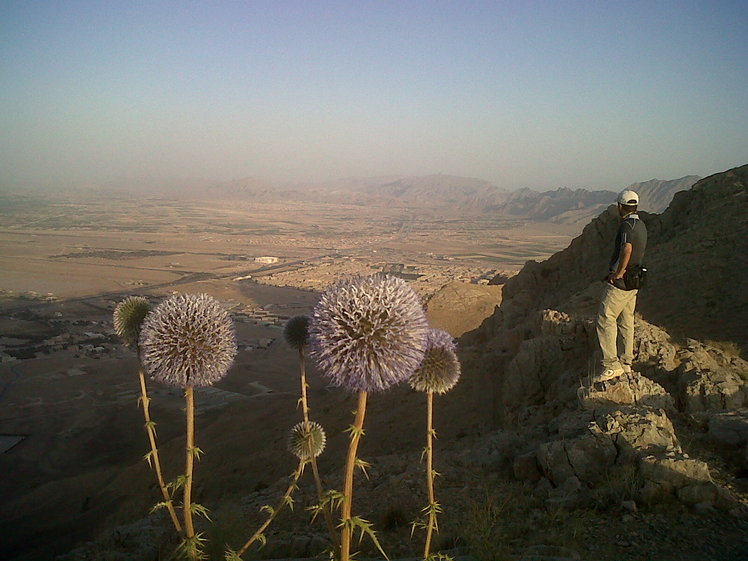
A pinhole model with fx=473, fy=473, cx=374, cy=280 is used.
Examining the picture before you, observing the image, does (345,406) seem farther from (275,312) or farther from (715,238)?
(275,312)

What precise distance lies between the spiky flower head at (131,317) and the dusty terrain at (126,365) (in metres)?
7.12

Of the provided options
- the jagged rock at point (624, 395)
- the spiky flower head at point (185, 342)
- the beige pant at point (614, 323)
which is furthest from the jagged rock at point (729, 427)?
the spiky flower head at point (185, 342)

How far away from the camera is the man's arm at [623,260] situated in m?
7.53

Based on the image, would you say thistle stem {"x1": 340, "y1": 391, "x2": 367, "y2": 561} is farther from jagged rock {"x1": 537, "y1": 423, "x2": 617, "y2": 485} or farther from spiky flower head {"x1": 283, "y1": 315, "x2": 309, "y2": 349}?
jagged rock {"x1": 537, "y1": 423, "x2": 617, "y2": 485}

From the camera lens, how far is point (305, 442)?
14.9 ft

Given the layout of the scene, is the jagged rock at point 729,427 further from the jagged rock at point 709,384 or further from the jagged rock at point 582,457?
the jagged rock at point 582,457

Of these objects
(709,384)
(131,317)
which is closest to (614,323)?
(709,384)

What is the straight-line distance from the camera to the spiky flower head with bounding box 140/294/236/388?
4.42 metres

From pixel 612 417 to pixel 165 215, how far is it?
157789 mm

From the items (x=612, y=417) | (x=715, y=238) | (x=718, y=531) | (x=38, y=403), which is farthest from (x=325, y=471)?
(x=38, y=403)

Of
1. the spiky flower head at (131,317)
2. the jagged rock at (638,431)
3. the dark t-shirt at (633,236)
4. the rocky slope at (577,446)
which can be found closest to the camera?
the rocky slope at (577,446)

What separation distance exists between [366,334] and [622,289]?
5.87m

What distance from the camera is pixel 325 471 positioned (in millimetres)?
11641

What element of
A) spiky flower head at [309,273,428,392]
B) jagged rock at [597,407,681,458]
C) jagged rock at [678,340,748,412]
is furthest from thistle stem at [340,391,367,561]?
jagged rock at [678,340,748,412]
